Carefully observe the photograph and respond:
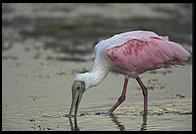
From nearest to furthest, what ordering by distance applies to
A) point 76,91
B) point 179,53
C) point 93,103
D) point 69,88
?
1. point 76,91
2. point 179,53
3. point 93,103
4. point 69,88

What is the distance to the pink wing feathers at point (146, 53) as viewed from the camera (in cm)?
1063

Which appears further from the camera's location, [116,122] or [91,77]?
[91,77]

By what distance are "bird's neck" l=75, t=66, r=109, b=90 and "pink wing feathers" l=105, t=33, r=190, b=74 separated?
1.10ft

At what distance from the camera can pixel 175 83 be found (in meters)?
13.5

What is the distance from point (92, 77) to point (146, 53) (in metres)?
1.19

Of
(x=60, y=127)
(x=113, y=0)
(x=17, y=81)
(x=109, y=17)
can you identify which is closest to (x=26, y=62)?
(x=17, y=81)

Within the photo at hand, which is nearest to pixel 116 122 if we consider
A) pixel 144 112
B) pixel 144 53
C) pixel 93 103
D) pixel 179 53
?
pixel 144 112

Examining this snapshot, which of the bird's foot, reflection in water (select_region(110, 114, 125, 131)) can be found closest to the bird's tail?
the bird's foot

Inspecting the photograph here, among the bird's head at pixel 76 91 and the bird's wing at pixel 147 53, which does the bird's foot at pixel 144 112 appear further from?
the bird's head at pixel 76 91

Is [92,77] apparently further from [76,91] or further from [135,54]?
[135,54]

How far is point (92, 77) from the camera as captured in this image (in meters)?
10.2

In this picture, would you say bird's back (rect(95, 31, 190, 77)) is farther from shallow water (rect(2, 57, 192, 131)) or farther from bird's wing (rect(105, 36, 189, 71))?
shallow water (rect(2, 57, 192, 131))

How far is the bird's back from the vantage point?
10.6m

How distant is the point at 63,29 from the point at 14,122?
15.5 meters
